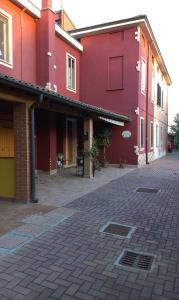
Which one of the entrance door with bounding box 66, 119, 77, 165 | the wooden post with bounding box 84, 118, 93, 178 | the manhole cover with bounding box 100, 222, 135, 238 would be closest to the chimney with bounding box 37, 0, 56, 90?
the wooden post with bounding box 84, 118, 93, 178

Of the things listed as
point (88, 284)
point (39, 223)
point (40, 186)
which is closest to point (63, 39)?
point (40, 186)

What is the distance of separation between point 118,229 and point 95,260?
1353 mm

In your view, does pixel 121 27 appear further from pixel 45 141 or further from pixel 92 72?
pixel 45 141

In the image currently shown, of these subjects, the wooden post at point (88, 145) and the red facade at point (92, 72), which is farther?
the red facade at point (92, 72)

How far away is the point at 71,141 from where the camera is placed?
14.9 meters

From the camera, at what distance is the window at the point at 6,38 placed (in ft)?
33.0

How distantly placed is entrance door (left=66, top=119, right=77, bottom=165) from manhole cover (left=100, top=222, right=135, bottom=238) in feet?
29.7

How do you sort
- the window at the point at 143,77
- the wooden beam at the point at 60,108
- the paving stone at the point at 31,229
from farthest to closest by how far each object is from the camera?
1. the window at the point at 143,77
2. the wooden beam at the point at 60,108
3. the paving stone at the point at 31,229

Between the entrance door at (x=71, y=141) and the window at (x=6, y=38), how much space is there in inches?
190

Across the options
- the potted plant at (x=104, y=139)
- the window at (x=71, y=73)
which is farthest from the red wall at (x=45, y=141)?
the window at (x=71, y=73)

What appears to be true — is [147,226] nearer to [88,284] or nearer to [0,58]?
[88,284]

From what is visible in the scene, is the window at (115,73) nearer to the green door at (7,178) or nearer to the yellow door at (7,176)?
the yellow door at (7,176)

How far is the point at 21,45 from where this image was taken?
1083cm

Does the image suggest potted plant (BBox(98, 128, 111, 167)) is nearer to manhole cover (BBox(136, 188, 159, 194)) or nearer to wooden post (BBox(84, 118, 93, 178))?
wooden post (BBox(84, 118, 93, 178))
